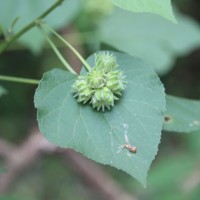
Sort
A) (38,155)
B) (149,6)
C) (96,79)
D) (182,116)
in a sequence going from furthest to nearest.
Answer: (38,155)
(182,116)
(96,79)
(149,6)

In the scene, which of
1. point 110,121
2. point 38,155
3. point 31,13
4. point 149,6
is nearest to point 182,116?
point 110,121

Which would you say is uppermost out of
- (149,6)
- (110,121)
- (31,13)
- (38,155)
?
(149,6)

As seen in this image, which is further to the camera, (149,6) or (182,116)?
(182,116)

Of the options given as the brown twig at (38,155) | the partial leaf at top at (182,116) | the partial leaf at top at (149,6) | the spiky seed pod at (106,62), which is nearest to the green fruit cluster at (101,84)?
the spiky seed pod at (106,62)

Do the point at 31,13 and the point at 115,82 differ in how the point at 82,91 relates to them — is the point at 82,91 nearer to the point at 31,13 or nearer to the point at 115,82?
the point at 115,82

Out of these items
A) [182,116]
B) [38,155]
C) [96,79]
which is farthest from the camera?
[38,155]

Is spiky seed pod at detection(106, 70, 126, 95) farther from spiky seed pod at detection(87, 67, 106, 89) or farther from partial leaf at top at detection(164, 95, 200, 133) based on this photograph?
partial leaf at top at detection(164, 95, 200, 133)

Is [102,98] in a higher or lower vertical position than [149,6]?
lower
